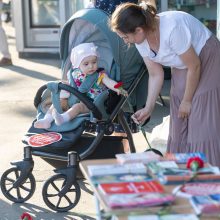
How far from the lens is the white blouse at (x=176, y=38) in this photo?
4207mm

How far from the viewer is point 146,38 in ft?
14.0

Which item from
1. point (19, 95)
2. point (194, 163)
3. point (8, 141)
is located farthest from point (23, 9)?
point (194, 163)

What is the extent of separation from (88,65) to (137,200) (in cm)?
242

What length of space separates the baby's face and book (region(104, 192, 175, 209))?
7.64ft

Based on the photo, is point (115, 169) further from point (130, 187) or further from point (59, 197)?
point (59, 197)

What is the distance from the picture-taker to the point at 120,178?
3.17 meters

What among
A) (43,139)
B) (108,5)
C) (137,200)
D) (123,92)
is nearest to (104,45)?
(108,5)

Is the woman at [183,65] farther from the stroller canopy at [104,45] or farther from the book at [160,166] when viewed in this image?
the book at [160,166]

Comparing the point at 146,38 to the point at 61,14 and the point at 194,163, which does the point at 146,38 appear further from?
the point at 61,14

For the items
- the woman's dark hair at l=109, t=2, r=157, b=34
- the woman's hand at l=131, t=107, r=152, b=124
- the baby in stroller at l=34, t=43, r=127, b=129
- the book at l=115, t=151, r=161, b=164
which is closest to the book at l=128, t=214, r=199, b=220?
the book at l=115, t=151, r=161, b=164

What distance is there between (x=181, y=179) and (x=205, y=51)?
1.47 m

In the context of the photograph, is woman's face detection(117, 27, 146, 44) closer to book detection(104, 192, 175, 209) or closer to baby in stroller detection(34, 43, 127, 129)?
baby in stroller detection(34, 43, 127, 129)

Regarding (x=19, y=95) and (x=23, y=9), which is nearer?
(x=19, y=95)

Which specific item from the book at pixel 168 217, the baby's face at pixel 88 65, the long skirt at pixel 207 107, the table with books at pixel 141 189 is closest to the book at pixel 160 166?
the table with books at pixel 141 189
